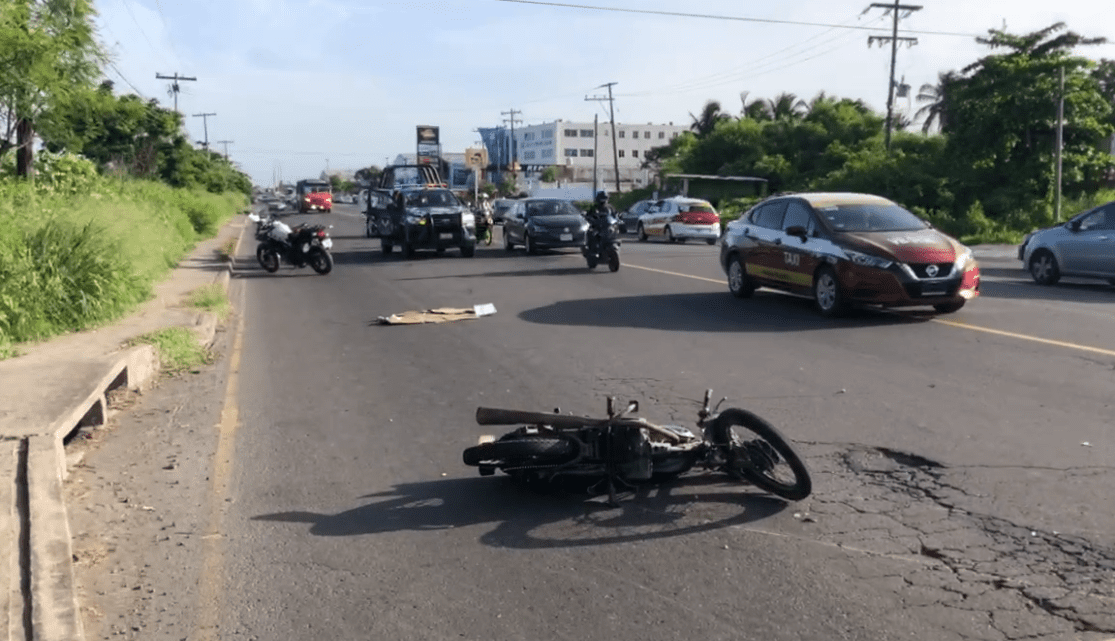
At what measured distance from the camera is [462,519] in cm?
578

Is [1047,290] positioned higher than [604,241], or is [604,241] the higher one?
[604,241]

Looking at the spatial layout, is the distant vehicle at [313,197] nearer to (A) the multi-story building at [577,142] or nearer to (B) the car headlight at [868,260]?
(B) the car headlight at [868,260]

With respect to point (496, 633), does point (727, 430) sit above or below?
above

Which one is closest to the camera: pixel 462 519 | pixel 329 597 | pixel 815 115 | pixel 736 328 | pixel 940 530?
pixel 329 597

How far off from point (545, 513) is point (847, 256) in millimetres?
8600

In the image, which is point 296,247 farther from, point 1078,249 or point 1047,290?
point 1078,249

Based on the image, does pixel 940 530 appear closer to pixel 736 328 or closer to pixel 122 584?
pixel 122 584

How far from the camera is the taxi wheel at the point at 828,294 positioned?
1356cm

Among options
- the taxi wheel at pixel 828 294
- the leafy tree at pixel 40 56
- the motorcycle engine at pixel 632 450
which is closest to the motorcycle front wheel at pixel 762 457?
the motorcycle engine at pixel 632 450

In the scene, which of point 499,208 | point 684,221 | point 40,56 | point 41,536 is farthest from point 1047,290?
point 499,208

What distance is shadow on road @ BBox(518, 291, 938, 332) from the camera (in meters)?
13.2

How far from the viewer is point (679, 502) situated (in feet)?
19.5

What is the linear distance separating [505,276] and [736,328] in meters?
8.81

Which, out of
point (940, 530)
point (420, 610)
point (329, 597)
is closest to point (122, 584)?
point (329, 597)
